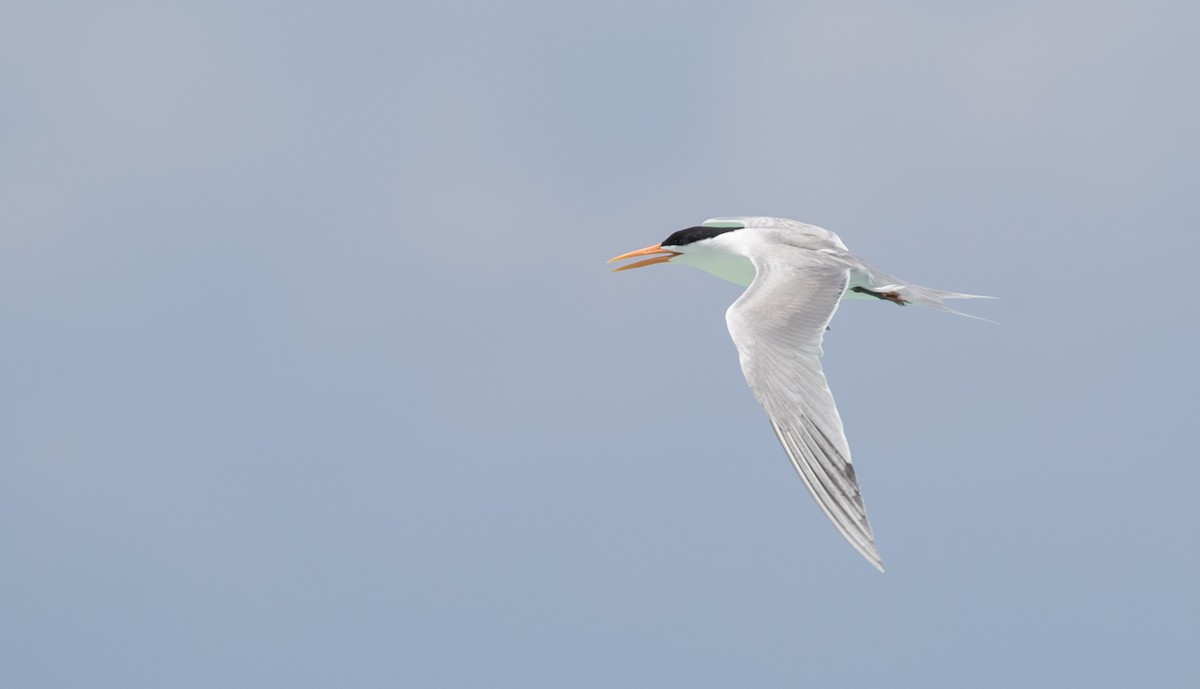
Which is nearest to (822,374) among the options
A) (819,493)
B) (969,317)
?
(819,493)

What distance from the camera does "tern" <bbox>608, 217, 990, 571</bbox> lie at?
890cm

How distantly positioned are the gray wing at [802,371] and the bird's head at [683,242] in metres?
1.79

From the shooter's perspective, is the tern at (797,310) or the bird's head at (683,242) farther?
the bird's head at (683,242)

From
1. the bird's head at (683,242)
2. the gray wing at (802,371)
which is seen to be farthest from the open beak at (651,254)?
the gray wing at (802,371)

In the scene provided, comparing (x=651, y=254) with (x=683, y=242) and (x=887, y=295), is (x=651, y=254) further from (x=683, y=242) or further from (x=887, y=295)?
(x=887, y=295)

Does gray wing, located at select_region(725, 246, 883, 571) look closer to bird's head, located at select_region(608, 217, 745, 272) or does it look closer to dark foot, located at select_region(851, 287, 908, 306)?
dark foot, located at select_region(851, 287, 908, 306)

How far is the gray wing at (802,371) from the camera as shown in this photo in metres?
8.76

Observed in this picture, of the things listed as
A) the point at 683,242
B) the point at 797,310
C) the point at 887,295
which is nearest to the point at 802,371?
the point at 797,310

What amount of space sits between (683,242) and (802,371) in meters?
4.41

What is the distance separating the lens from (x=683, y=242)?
14.0 meters

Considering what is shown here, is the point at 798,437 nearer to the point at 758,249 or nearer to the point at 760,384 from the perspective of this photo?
the point at 760,384

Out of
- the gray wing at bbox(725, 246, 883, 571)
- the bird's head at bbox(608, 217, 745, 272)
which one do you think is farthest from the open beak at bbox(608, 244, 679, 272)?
the gray wing at bbox(725, 246, 883, 571)

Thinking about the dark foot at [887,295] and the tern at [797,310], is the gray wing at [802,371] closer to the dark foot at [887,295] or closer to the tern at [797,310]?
the tern at [797,310]

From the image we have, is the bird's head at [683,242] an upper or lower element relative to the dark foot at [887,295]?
upper
